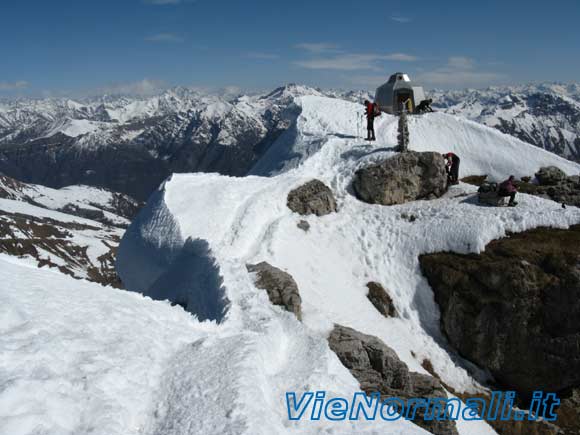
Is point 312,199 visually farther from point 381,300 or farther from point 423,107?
point 423,107

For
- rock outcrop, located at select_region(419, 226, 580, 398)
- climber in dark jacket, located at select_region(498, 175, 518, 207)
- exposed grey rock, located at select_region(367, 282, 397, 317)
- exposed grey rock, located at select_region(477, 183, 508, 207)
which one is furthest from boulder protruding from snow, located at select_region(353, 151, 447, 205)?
exposed grey rock, located at select_region(367, 282, 397, 317)

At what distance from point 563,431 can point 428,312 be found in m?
9.65

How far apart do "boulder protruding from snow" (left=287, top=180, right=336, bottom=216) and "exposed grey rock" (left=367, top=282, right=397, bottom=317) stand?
26.2ft

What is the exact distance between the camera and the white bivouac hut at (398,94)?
51.8 m

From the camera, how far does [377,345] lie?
63.2 feet

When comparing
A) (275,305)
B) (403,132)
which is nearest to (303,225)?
(275,305)

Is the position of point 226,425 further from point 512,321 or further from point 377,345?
point 512,321

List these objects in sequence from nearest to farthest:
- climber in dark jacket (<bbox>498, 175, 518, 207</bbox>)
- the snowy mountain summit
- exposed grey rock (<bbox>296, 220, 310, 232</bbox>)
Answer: the snowy mountain summit → climber in dark jacket (<bbox>498, 175, 518, 207</bbox>) → exposed grey rock (<bbox>296, 220, 310, 232</bbox>)

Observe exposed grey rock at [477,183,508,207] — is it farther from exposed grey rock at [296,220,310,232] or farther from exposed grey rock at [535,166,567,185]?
exposed grey rock at [296,220,310,232]

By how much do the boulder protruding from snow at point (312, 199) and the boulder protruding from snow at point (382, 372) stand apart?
1390 cm

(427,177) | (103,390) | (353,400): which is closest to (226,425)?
(103,390)

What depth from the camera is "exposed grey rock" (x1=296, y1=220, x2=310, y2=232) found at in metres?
30.7

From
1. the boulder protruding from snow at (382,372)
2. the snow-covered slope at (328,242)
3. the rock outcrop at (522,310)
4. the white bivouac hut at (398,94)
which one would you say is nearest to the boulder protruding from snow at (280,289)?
the snow-covered slope at (328,242)

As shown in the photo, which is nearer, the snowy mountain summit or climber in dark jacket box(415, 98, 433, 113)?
the snowy mountain summit
